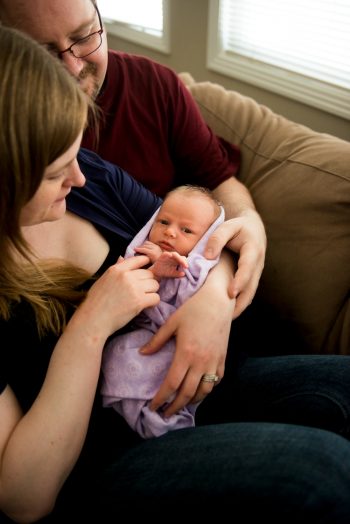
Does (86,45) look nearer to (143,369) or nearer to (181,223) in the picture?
(181,223)

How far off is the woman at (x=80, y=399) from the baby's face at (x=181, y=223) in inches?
4.2

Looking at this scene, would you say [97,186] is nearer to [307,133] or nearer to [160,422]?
[160,422]

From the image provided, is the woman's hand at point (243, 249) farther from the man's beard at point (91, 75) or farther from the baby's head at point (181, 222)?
the man's beard at point (91, 75)

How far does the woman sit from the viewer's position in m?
0.74

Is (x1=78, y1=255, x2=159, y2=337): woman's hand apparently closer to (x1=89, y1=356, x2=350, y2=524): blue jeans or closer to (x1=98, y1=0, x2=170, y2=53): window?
(x1=89, y1=356, x2=350, y2=524): blue jeans

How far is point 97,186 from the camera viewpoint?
1151 millimetres

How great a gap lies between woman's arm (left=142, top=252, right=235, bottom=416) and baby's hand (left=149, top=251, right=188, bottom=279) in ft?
0.22

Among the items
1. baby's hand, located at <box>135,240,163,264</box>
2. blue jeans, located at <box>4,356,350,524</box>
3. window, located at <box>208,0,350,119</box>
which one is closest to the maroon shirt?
baby's hand, located at <box>135,240,163,264</box>

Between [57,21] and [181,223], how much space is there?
55cm

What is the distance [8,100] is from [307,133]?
103 cm

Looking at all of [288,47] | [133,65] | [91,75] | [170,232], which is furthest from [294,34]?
[170,232]

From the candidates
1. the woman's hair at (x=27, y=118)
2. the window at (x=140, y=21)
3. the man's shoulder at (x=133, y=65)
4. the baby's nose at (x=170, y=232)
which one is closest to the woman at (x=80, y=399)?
the woman's hair at (x=27, y=118)

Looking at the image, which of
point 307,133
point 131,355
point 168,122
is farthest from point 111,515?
point 307,133

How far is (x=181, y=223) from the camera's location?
1160mm
